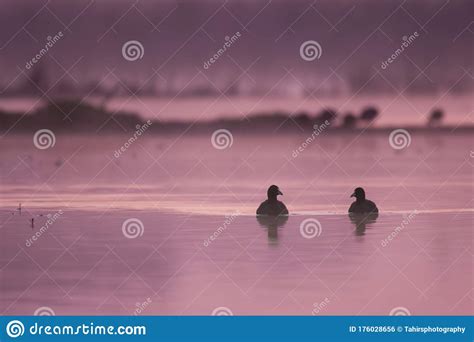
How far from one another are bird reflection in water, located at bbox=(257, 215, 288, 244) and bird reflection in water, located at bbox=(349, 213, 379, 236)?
1.52 m

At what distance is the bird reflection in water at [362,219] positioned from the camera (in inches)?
1128

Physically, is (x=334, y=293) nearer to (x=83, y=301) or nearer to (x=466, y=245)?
(x=83, y=301)

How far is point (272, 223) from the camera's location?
29453mm

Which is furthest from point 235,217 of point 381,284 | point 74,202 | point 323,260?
point 381,284

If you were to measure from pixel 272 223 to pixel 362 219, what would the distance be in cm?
215

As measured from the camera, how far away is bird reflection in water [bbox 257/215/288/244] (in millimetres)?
27094

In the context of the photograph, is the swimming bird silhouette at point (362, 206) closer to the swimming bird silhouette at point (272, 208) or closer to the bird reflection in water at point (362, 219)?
the bird reflection in water at point (362, 219)

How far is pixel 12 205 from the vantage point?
3266 centimetres

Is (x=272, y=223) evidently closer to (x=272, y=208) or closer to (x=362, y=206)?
(x=272, y=208)

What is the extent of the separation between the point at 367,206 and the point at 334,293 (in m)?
11.0

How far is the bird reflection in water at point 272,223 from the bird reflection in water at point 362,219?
5.00ft

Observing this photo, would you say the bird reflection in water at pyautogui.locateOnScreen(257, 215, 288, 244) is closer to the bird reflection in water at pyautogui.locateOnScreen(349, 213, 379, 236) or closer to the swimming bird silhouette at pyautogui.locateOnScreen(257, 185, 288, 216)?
the swimming bird silhouette at pyautogui.locateOnScreen(257, 185, 288, 216)

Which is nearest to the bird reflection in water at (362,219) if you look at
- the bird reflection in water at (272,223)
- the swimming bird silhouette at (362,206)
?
the swimming bird silhouette at (362,206)

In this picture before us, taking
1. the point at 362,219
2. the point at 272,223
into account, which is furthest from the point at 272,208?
the point at 362,219
